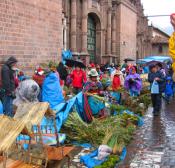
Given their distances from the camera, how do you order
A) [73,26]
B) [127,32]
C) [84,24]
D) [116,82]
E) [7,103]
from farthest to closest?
[127,32], [84,24], [73,26], [116,82], [7,103]

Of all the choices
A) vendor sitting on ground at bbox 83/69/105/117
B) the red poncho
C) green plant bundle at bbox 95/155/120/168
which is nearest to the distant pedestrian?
the red poncho

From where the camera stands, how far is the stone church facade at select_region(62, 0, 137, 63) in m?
23.4

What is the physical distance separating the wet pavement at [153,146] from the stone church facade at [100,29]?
13126mm

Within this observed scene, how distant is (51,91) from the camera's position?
10.6 meters

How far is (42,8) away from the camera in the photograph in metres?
15.7

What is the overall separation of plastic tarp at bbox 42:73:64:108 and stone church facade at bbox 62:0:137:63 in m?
12.0

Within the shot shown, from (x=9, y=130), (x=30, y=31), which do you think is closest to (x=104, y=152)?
(x=9, y=130)

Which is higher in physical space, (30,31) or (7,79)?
(30,31)

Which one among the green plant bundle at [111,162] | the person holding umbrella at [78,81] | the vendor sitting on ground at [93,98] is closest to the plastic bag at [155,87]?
the vendor sitting on ground at [93,98]

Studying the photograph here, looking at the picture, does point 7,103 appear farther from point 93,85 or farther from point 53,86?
point 93,85

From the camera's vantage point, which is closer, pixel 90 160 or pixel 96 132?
pixel 90 160

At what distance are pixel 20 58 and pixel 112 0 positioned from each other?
18.1 meters

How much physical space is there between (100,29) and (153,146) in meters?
20.6

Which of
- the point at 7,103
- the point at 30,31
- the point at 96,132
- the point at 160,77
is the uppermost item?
the point at 30,31
